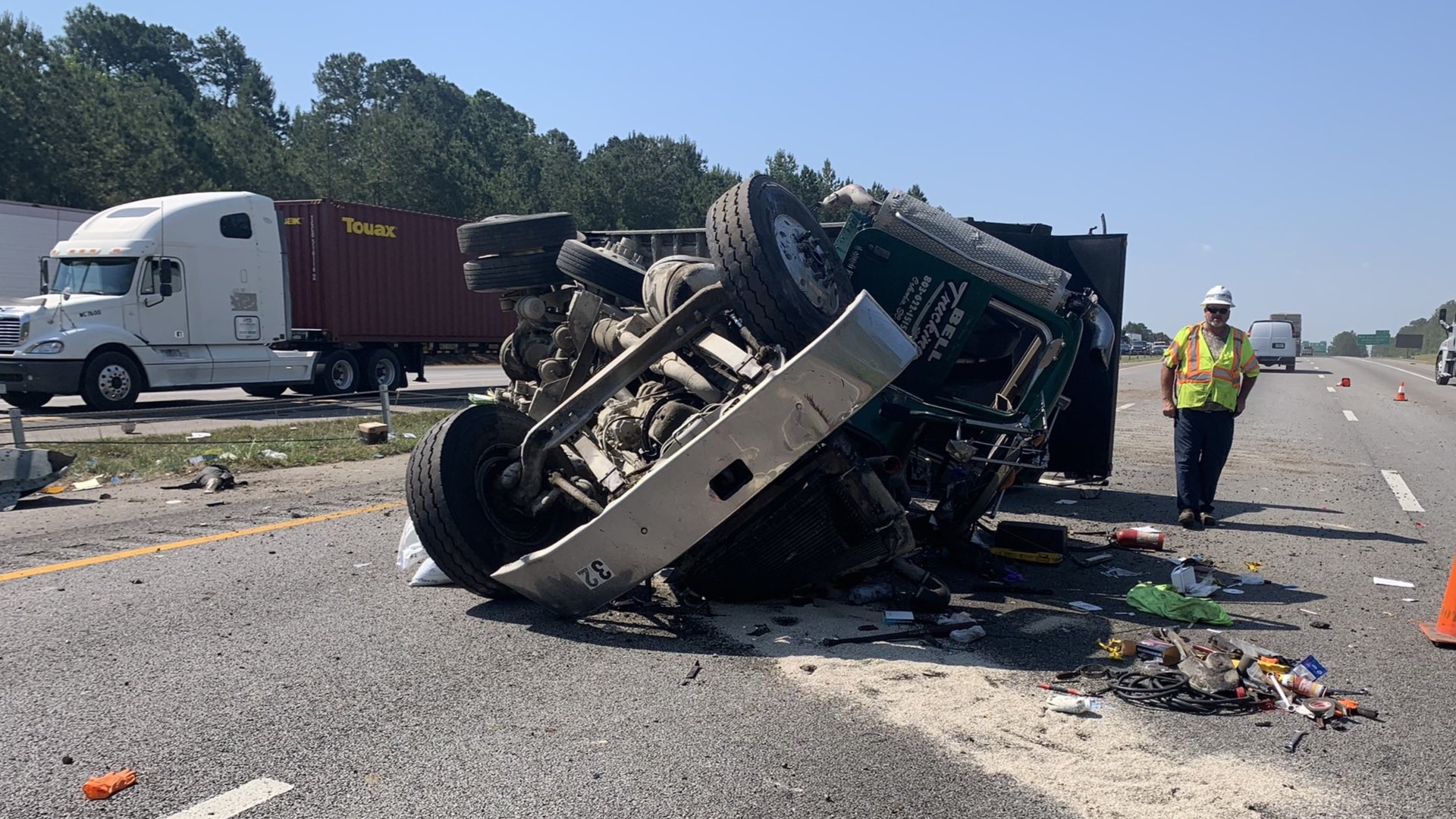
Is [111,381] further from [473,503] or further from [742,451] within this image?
[742,451]

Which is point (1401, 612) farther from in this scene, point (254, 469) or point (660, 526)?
point (254, 469)

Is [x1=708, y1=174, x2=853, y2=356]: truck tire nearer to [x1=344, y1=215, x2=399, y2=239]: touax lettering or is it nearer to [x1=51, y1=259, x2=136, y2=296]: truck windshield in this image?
[x1=51, y1=259, x2=136, y2=296]: truck windshield

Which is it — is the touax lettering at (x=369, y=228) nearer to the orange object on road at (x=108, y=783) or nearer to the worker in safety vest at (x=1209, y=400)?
the worker in safety vest at (x=1209, y=400)

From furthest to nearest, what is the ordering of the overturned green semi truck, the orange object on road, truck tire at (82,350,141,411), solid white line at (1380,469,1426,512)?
truck tire at (82,350,141,411) → solid white line at (1380,469,1426,512) → the overturned green semi truck → the orange object on road

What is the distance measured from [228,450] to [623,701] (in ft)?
27.9

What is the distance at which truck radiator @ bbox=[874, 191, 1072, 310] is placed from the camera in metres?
6.05

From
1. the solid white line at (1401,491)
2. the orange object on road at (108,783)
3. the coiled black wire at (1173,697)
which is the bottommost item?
the solid white line at (1401,491)

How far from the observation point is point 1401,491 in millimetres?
9859

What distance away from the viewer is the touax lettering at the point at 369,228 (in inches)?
792

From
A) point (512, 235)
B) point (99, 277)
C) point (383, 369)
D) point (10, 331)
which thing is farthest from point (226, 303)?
point (512, 235)

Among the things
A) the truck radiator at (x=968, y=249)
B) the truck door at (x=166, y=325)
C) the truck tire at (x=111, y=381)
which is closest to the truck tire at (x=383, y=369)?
the truck door at (x=166, y=325)

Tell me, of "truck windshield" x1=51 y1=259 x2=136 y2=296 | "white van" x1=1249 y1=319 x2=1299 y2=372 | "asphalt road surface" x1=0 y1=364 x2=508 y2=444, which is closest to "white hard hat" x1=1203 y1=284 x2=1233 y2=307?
"asphalt road surface" x1=0 y1=364 x2=508 y2=444

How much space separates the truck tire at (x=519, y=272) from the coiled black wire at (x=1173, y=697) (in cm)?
394

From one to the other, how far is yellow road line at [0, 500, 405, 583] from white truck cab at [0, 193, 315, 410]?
10421mm
